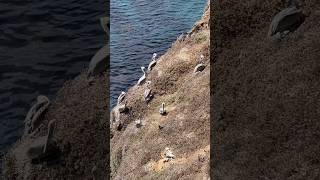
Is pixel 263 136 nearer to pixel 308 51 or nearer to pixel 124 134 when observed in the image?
pixel 308 51

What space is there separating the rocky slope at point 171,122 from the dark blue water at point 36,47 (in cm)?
Result: 584

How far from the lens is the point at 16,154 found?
2166 centimetres

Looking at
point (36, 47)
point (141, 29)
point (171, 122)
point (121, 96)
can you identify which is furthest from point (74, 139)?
point (141, 29)

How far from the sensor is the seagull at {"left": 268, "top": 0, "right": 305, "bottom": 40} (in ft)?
80.9

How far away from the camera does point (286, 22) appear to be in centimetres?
2489

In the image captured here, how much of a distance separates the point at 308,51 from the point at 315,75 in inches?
70.9

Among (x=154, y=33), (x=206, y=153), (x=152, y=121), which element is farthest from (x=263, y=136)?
(x=154, y=33)

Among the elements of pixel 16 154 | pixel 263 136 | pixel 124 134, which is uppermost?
pixel 263 136

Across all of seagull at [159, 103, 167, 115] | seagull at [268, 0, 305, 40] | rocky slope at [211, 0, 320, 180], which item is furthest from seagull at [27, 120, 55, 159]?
seagull at [268, 0, 305, 40]

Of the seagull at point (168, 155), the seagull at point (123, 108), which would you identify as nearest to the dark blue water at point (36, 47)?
the seagull at point (168, 155)

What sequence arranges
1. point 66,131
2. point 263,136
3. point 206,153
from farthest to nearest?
point 66,131, point 206,153, point 263,136

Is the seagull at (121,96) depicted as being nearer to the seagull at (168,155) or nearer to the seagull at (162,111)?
the seagull at (162,111)

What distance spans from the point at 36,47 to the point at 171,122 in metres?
8.61

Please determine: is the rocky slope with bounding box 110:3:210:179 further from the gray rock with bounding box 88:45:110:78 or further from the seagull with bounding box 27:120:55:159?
the gray rock with bounding box 88:45:110:78
